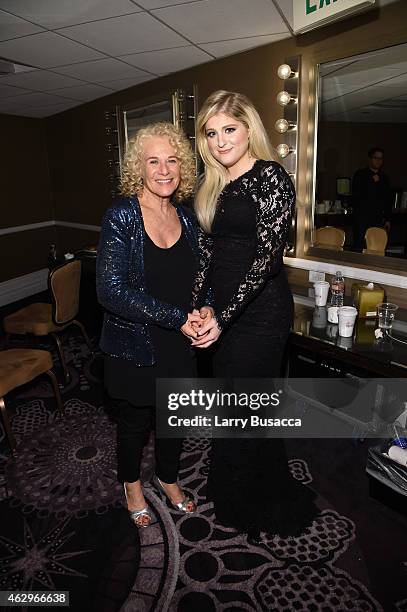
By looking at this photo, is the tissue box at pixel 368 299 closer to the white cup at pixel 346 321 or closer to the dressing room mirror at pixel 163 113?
the white cup at pixel 346 321

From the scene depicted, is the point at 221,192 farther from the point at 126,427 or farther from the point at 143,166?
Result: the point at 126,427

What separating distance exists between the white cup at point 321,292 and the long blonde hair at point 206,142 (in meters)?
1.10

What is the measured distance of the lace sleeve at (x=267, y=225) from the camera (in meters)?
1.64

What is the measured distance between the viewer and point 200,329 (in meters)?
1.73

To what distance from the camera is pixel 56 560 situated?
1.94 metres

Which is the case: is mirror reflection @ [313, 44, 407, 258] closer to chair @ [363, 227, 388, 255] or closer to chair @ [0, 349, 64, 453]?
chair @ [363, 227, 388, 255]

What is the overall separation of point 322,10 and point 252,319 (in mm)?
1446

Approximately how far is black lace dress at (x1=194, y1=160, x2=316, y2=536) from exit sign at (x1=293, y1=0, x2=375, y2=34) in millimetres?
843

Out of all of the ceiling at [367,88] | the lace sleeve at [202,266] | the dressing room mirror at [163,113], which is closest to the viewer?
the lace sleeve at [202,266]

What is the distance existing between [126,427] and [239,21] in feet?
7.54

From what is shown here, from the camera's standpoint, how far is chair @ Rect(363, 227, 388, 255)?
2652 millimetres

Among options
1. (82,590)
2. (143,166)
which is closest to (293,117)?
(143,166)

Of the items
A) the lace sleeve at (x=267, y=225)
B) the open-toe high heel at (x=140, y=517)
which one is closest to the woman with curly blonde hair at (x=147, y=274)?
the lace sleeve at (x=267, y=225)

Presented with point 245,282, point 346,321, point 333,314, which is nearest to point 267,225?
point 245,282
